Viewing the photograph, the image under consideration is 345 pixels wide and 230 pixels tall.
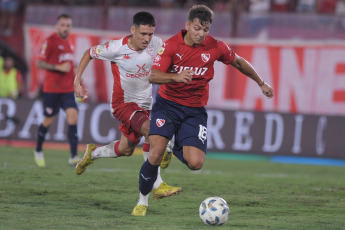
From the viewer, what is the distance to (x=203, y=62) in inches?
280

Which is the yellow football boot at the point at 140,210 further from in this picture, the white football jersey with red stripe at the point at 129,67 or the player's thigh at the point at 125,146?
the white football jersey with red stripe at the point at 129,67

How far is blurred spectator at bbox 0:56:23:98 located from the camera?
17688mm

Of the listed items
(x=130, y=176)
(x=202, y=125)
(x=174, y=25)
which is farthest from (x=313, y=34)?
(x=202, y=125)

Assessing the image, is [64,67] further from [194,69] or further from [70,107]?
[194,69]

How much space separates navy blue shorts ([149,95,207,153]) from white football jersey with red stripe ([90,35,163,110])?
0.77 meters

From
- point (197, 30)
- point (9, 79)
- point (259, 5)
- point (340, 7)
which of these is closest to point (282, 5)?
point (259, 5)

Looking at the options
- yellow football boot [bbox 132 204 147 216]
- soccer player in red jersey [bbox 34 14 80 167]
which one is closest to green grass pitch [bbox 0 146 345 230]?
yellow football boot [bbox 132 204 147 216]

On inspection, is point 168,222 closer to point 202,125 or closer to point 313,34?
point 202,125

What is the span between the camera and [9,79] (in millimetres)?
17875

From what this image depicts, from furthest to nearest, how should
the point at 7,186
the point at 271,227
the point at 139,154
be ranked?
the point at 139,154 < the point at 7,186 < the point at 271,227

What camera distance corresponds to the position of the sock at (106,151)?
8.42 m

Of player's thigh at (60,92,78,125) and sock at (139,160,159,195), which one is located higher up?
player's thigh at (60,92,78,125)

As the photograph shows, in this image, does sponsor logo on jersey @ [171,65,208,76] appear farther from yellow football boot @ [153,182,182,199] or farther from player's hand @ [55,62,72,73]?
player's hand @ [55,62,72,73]

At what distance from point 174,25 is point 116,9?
5.05 feet
